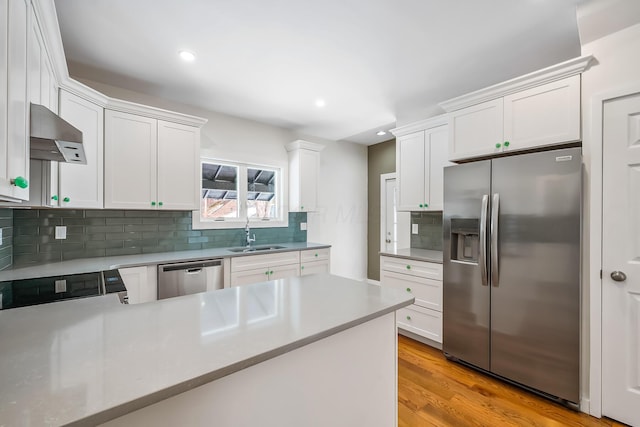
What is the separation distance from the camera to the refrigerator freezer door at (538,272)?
6.27 ft

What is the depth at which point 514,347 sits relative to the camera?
2.14 m

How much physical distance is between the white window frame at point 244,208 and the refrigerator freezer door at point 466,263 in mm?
2306

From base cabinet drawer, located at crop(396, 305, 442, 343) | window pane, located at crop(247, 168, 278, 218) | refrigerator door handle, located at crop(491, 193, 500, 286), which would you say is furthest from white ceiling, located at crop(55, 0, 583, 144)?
base cabinet drawer, located at crop(396, 305, 442, 343)

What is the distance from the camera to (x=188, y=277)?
2.69m

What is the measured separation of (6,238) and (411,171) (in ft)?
12.4

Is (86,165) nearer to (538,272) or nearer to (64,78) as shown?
(64,78)

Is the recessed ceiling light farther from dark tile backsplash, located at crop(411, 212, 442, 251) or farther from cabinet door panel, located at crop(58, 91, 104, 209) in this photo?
dark tile backsplash, located at crop(411, 212, 442, 251)

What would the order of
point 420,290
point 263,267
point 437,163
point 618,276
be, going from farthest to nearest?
point 263,267 → point 437,163 → point 420,290 → point 618,276

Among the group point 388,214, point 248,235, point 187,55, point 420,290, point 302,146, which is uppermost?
point 187,55

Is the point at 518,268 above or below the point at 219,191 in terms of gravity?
below

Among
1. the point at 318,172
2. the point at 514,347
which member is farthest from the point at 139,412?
the point at 318,172

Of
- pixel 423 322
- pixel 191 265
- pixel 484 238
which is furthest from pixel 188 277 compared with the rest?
pixel 484 238

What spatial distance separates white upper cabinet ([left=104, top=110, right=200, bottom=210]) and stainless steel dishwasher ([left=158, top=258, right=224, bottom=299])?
2.19 feet

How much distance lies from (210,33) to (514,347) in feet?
10.8
